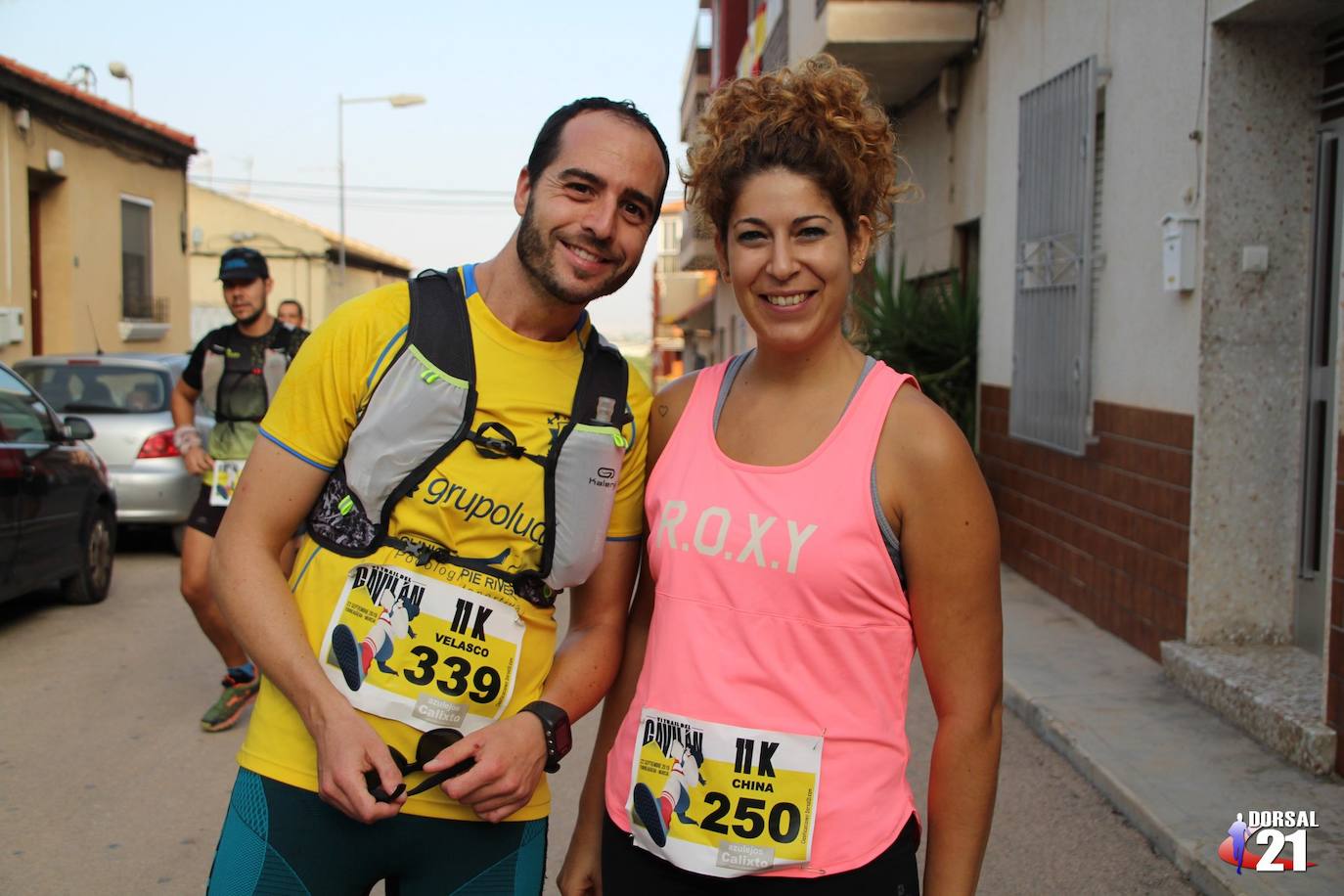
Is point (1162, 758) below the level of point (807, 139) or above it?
below

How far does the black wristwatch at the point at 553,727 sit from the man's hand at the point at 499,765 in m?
0.01

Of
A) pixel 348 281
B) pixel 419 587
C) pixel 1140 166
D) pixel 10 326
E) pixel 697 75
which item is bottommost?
pixel 419 587

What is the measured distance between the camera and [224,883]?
6.82 ft

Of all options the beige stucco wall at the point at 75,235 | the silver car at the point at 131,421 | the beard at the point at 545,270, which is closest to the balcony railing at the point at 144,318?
the beige stucco wall at the point at 75,235

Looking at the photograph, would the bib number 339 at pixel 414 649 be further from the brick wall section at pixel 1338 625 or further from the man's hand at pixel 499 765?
the brick wall section at pixel 1338 625

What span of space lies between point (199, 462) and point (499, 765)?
411 centimetres

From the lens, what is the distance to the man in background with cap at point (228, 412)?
18.0 feet

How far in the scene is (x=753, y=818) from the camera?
1.94 m

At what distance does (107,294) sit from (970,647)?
66.5 feet

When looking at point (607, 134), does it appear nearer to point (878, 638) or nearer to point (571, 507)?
point (571, 507)

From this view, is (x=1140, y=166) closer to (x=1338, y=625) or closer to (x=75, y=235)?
(x=1338, y=625)

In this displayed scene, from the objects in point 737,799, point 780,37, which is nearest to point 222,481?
point 737,799

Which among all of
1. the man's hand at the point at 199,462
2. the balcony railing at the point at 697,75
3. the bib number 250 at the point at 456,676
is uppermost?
the balcony railing at the point at 697,75

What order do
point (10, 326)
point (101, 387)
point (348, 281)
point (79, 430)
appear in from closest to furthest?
point (79, 430) → point (101, 387) → point (10, 326) → point (348, 281)
